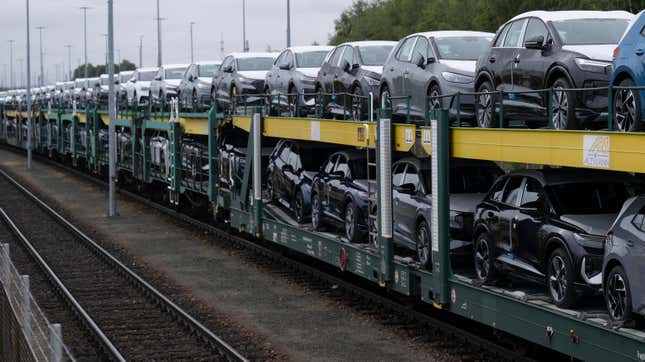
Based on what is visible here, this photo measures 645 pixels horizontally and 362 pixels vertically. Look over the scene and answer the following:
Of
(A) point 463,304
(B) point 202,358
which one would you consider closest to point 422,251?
(A) point 463,304

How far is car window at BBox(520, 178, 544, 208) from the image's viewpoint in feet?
35.4

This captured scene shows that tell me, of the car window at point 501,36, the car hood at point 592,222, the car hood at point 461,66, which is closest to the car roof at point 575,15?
the car window at point 501,36

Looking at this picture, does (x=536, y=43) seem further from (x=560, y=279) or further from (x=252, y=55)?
(x=252, y=55)

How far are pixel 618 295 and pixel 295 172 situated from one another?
10227 mm

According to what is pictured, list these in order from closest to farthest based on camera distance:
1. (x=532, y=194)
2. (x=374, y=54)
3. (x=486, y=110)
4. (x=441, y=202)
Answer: (x=532, y=194), (x=441, y=202), (x=486, y=110), (x=374, y=54)

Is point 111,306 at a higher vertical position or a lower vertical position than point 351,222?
lower

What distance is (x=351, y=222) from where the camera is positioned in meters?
15.9

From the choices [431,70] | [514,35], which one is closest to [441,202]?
[514,35]

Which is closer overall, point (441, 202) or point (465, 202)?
point (441, 202)

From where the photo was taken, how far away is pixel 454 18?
57906mm

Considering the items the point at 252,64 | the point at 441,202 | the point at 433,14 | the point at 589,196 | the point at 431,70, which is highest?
the point at 433,14

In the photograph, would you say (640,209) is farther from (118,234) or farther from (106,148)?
(106,148)

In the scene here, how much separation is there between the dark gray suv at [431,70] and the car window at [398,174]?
0.75 metres

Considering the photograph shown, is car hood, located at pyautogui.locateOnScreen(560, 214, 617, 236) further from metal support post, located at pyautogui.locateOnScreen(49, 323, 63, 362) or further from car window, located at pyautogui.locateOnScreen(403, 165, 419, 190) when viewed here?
metal support post, located at pyautogui.locateOnScreen(49, 323, 63, 362)
